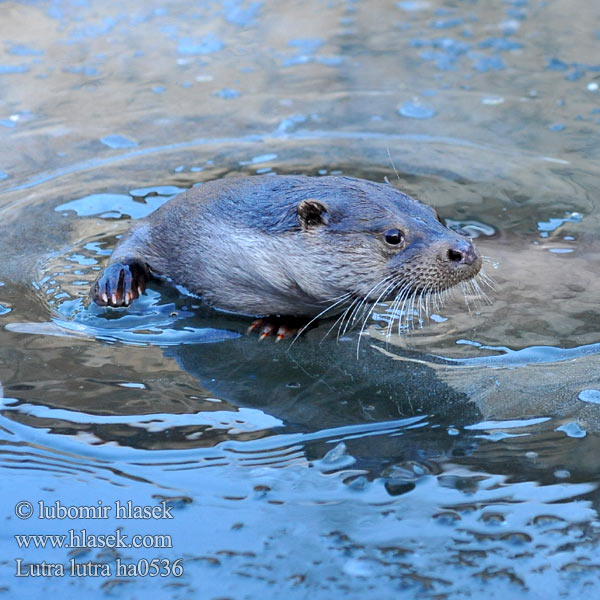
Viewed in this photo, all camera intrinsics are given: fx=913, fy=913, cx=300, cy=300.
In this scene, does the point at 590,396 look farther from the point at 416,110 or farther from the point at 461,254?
the point at 416,110

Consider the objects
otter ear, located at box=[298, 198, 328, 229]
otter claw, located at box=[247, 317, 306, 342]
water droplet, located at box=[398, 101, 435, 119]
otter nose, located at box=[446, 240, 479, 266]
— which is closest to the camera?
otter nose, located at box=[446, 240, 479, 266]

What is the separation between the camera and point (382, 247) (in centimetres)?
328

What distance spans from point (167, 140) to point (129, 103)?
62cm

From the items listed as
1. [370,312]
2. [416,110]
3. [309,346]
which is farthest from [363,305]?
[416,110]

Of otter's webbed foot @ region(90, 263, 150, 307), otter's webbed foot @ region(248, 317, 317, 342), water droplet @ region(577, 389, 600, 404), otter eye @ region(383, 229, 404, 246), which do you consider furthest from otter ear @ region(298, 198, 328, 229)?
water droplet @ region(577, 389, 600, 404)

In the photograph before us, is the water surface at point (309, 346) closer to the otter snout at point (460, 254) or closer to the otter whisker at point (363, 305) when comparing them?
the otter whisker at point (363, 305)

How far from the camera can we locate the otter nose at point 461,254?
10.4 ft

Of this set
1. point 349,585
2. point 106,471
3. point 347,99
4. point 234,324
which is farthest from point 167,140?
point 349,585

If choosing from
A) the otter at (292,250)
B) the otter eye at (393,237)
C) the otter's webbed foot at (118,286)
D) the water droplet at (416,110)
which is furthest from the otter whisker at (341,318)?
the water droplet at (416,110)

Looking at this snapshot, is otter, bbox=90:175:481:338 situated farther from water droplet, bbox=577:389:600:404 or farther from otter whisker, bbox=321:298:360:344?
water droplet, bbox=577:389:600:404

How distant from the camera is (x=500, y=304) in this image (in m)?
3.58

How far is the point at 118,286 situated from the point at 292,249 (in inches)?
28.1

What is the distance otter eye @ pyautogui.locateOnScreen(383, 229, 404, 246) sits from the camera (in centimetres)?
326

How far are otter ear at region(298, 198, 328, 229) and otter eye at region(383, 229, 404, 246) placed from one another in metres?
0.24
